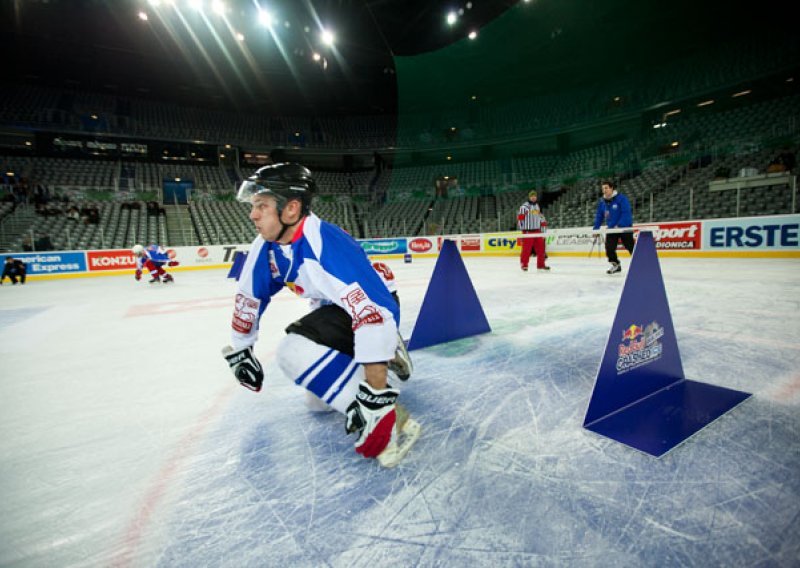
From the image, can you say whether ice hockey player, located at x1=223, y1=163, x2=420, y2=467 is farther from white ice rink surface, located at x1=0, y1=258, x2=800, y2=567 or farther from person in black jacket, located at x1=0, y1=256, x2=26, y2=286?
person in black jacket, located at x1=0, y1=256, x2=26, y2=286

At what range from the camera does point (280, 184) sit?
1.46m

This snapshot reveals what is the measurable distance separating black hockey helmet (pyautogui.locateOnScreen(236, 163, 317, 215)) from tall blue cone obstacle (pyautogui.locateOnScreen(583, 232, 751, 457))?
4.84ft

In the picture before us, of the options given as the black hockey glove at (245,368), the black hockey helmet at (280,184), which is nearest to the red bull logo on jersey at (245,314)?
the black hockey glove at (245,368)

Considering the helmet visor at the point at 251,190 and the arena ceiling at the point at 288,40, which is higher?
the arena ceiling at the point at 288,40

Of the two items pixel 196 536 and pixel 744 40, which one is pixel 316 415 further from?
pixel 744 40

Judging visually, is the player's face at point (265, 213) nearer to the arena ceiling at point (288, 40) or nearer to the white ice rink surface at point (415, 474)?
the white ice rink surface at point (415, 474)

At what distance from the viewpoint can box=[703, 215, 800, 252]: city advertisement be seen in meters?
7.97

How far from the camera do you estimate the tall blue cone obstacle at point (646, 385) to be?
57.9 inches

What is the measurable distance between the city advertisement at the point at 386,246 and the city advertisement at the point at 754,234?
11.9 meters

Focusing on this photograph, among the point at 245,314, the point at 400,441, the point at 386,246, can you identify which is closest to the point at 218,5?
the point at 386,246

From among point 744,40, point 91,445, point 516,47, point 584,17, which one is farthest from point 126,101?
point 744,40

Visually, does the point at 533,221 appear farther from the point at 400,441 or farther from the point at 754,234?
the point at 400,441

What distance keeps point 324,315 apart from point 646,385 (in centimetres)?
162

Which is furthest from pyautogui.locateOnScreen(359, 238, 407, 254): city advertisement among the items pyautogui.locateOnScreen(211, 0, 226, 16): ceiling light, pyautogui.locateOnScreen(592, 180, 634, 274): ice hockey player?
pyautogui.locateOnScreen(592, 180, 634, 274): ice hockey player
